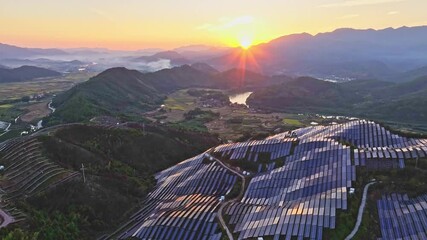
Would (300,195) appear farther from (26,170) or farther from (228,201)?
(26,170)

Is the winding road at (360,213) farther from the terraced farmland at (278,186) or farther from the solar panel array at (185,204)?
the solar panel array at (185,204)

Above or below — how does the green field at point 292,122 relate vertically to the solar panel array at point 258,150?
below

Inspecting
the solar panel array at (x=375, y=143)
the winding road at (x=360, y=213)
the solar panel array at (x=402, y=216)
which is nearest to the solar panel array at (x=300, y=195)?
the winding road at (x=360, y=213)

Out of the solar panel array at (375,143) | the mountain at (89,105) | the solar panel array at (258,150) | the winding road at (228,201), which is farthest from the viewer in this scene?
the mountain at (89,105)

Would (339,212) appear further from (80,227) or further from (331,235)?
(80,227)

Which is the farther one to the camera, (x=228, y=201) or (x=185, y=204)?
(x=185, y=204)

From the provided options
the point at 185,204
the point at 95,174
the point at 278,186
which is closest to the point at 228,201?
the point at 185,204

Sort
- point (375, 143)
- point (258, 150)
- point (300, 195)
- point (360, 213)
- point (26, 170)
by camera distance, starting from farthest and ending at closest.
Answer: point (258, 150) < point (26, 170) < point (375, 143) < point (300, 195) < point (360, 213)
